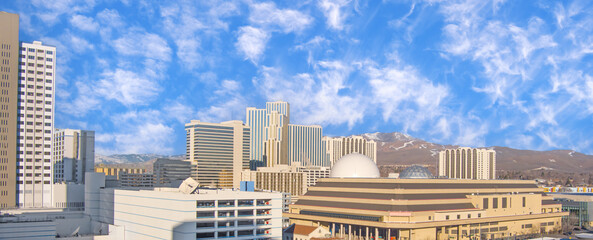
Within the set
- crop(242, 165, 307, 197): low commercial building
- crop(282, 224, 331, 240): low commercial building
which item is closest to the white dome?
crop(282, 224, 331, 240): low commercial building

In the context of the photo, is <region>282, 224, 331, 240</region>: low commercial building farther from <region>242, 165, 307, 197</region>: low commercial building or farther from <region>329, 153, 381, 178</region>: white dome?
<region>242, 165, 307, 197</region>: low commercial building

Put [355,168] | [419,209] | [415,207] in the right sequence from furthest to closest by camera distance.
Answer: [355,168] → [419,209] → [415,207]

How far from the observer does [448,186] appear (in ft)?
369

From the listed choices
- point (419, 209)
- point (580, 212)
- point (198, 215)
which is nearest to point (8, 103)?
point (198, 215)

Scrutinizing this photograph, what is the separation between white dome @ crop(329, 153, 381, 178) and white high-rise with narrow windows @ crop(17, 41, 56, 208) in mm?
63308

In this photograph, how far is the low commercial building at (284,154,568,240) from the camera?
327 ft

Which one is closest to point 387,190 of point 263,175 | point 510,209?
point 510,209

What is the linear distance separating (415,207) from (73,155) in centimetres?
12656

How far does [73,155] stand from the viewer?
180 meters

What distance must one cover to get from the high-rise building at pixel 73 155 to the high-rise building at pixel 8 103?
237ft

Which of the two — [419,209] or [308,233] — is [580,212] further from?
[308,233]

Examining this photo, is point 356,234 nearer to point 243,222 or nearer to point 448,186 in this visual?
point 448,186

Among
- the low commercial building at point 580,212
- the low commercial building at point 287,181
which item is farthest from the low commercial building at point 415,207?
the low commercial building at point 287,181

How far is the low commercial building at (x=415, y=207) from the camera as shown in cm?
9981
